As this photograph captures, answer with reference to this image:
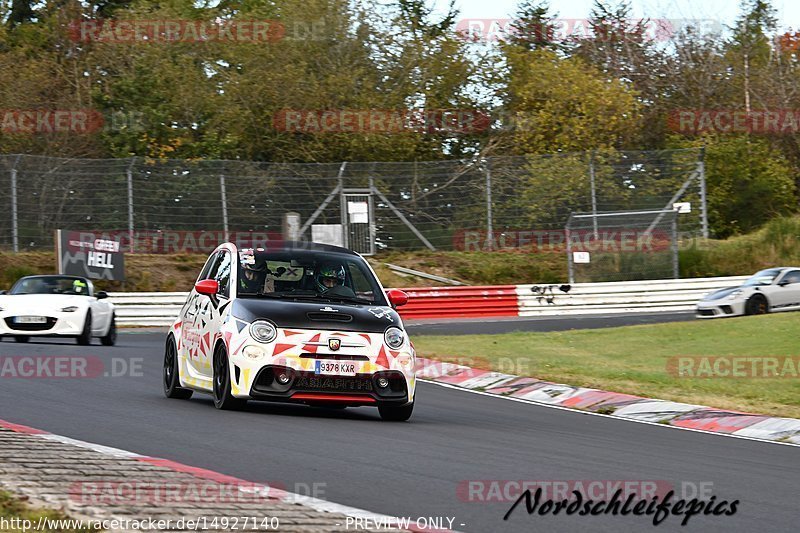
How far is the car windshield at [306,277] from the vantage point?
11727mm

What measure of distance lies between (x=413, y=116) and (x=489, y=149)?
3.32 metres

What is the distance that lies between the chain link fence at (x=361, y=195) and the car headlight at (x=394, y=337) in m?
22.3

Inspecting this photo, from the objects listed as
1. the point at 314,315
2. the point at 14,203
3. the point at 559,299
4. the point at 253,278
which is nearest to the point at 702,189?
the point at 559,299

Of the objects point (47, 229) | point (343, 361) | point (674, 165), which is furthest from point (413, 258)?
point (343, 361)

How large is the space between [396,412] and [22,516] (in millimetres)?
6192

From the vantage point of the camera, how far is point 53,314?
20.5 metres
